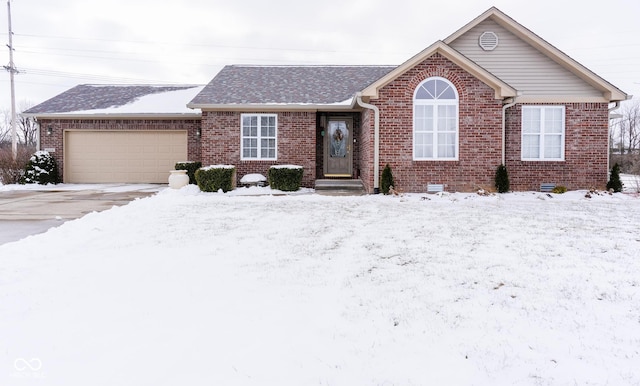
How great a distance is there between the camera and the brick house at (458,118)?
1370cm

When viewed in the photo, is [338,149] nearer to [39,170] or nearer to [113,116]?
[113,116]

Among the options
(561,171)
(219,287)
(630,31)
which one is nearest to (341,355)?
(219,287)

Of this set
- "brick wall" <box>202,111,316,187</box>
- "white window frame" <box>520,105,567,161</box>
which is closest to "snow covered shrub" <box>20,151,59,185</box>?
"brick wall" <box>202,111,316,187</box>

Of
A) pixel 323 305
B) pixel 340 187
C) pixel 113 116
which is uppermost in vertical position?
pixel 113 116

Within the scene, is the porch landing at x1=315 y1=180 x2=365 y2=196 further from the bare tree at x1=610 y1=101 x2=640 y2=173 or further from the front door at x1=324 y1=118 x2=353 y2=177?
the bare tree at x1=610 y1=101 x2=640 y2=173

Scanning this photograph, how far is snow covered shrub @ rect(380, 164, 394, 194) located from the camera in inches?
532

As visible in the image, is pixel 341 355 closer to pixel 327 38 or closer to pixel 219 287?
pixel 219 287

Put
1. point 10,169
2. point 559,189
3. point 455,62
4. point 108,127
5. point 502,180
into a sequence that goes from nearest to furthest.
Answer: point 455,62
point 502,180
point 559,189
point 10,169
point 108,127

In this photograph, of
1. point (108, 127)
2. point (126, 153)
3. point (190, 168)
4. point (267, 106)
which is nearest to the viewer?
point (267, 106)

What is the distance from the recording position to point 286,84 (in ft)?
60.0

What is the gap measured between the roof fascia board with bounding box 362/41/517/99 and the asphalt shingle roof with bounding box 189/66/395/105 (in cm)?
297

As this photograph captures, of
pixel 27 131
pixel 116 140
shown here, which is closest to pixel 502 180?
pixel 116 140

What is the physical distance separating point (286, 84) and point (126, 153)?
726 centimetres

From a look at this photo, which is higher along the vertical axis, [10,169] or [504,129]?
[504,129]
